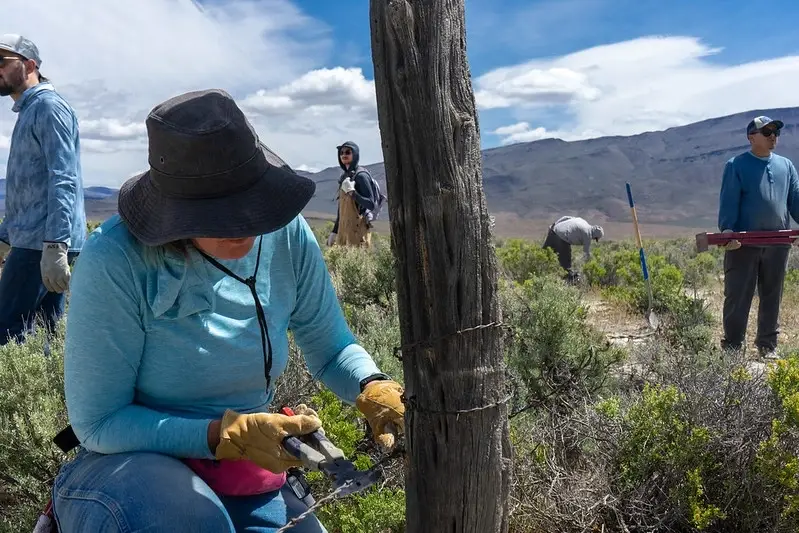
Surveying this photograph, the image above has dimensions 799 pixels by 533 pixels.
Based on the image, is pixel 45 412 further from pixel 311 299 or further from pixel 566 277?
pixel 566 277

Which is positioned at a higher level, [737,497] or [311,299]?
[311,299]

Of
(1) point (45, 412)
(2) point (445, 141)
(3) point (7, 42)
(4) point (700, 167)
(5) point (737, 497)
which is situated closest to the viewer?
(2) point (445, 141)

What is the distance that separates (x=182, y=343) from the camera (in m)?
1.84

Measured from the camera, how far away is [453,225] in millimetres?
1735

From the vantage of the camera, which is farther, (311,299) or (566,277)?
(566,277)

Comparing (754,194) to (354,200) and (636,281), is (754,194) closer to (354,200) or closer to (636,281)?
(636,281)

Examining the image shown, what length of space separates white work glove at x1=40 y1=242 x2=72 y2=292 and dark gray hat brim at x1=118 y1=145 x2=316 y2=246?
2280 mm

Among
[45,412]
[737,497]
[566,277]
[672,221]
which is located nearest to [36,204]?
[45,412]

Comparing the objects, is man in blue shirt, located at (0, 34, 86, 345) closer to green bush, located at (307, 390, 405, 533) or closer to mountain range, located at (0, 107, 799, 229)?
green bush, located at (307, 390, 405, 533)

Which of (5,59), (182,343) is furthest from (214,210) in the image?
(5,59)

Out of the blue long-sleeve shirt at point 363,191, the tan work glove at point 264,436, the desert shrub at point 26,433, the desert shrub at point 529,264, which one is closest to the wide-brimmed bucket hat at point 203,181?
the tan work glove at point 264,436

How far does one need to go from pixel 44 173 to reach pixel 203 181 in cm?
278

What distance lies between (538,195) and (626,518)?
512 feet

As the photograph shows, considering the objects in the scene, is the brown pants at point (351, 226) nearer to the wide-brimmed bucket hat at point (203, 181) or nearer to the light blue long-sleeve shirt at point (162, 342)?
the light blue long-sleeve shirt at point (162, 342)
